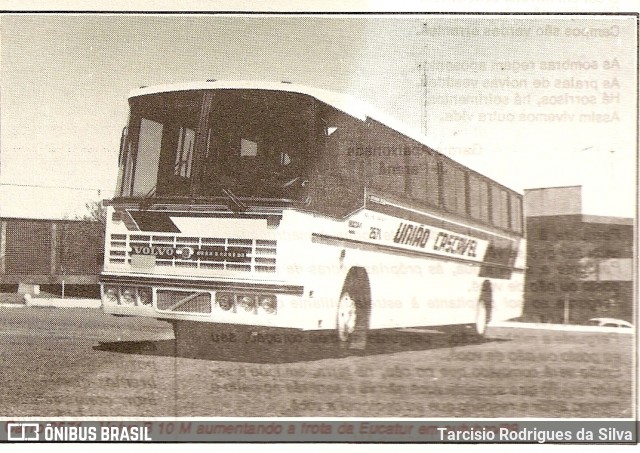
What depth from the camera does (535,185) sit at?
25.7 ft

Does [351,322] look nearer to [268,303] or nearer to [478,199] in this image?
[268,303]

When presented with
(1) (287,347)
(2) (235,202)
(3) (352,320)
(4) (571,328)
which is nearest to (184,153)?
(2) (235,202)

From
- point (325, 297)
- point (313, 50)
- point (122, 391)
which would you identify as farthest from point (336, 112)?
point (122, 391)

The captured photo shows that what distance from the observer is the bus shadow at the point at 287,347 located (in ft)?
24.0

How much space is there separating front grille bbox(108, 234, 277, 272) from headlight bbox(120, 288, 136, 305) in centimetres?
19

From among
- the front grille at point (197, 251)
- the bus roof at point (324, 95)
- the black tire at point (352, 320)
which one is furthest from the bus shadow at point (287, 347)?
the bus roof at point (324, 95)

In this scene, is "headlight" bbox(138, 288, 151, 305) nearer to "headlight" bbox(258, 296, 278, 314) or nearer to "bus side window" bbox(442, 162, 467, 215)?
"headlight" bbox(258, 296, 278, 314)

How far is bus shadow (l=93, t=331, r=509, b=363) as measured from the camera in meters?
7.32

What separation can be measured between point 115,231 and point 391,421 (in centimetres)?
226

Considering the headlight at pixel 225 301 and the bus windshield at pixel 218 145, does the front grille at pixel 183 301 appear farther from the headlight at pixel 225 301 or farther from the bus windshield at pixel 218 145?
the bus windshield at pixel 218 145

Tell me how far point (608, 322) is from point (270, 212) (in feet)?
8.07

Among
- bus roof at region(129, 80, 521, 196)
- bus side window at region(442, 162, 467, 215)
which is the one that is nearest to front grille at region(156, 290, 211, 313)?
bus roof at region(129, 80, 521, 196)

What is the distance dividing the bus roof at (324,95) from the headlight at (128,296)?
136cm

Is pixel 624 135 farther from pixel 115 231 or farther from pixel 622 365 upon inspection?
pixel 115 231
